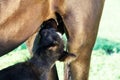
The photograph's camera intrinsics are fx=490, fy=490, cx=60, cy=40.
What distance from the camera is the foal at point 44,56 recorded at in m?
4.43

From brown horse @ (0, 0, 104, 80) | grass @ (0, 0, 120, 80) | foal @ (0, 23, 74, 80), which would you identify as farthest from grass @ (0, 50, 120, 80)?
foal @ (0, 23, 74, 80)

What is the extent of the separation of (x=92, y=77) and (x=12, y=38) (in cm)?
298

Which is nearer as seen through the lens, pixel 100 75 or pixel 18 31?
pixel 18 31

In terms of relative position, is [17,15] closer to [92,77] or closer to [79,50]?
[79,50]

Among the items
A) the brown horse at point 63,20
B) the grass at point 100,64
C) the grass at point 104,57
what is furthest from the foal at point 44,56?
the grass at point 100,64

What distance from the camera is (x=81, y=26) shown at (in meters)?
4.93

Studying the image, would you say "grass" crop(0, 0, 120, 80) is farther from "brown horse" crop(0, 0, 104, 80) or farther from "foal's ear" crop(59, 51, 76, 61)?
"foal's ear" crop(59, 51, 76, 61)

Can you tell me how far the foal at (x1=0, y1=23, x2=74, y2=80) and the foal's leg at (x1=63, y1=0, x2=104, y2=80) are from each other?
0.30 m

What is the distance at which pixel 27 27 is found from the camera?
476cm

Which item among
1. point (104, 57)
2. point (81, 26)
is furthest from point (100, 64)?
point (81, 26)

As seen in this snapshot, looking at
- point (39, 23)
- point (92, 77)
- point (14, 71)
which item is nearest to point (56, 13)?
point (39, 23)

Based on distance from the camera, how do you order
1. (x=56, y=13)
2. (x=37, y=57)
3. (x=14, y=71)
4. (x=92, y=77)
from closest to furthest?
(x=14, y=71), (x=37, y=57), (x=56, y=13), (x=92, y=77)

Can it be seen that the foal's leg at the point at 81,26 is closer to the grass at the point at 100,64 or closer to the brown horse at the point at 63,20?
the brown horse at the point at 63,20

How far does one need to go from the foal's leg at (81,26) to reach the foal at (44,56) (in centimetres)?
30
